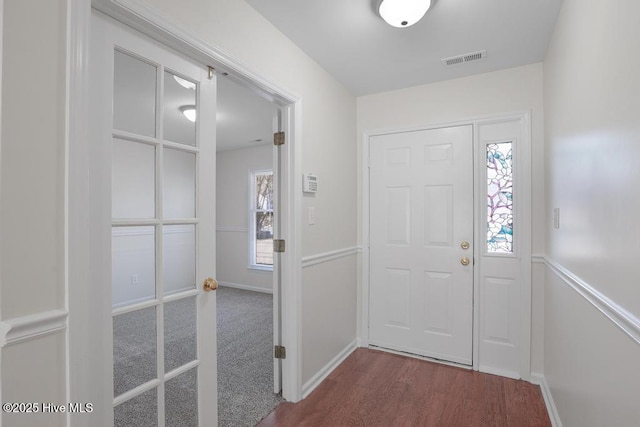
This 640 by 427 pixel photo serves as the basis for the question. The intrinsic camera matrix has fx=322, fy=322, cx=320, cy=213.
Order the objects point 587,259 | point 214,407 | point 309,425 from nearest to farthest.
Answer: point 587,259
point 214,407
point 309,425

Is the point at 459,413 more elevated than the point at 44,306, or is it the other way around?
the point at 44,306

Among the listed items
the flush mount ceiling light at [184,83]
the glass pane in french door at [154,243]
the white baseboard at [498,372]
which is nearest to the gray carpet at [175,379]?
the glass pane in french door at [154,243]

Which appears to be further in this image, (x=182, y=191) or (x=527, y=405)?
(x=527, y=405)

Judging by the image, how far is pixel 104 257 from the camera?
1234mm

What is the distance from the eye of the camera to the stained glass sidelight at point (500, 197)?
8.53 feet

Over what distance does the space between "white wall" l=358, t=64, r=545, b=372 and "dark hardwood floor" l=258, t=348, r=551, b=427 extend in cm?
45

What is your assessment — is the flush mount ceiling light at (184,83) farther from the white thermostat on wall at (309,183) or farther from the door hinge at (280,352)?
the door hinge at (280,352)

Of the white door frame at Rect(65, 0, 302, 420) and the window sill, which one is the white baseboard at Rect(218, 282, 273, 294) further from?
the white door frame at Rect(65, 0, 302, 420)

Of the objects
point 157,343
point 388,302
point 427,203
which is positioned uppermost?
point 427,203

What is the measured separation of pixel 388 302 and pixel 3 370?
8.74ft

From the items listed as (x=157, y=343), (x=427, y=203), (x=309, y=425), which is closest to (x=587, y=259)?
(x=427, y=203)

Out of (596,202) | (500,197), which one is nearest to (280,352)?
(596,202)

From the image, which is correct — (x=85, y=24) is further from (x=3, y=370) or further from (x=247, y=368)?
(x=247, y=368)

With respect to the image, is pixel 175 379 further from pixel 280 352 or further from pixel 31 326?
pixel 280 352
